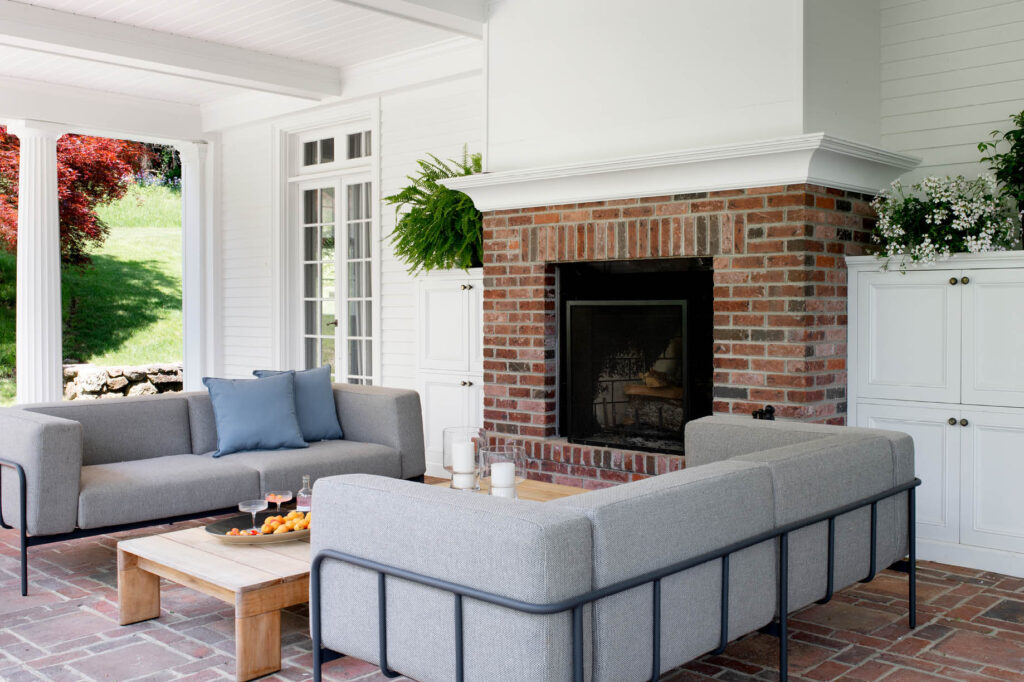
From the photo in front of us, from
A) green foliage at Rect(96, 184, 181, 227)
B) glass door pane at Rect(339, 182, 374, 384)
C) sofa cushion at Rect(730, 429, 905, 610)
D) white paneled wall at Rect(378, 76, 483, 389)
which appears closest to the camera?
sofa cushion at Rect(730, 429, 905, 610)

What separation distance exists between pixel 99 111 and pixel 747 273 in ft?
19.6

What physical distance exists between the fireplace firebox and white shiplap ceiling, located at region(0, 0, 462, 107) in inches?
82.6

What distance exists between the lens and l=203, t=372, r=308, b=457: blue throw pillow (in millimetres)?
5055

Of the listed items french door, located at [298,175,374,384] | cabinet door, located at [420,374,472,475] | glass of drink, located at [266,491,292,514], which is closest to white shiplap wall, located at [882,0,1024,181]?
cabinet door, located at [420,374,472,475]

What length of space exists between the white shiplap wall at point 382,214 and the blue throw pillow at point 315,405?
3.46 ft

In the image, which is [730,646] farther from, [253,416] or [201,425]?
[201,425]

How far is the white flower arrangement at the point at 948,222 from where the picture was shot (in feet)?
14.0

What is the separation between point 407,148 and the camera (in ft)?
23.1

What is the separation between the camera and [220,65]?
6875mm

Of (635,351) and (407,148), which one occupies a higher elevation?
(407,148)

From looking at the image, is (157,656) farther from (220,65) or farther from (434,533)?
(220,65)

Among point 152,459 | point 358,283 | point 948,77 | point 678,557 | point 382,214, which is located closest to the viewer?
point 678,557

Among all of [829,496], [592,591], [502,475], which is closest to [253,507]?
[502,475]

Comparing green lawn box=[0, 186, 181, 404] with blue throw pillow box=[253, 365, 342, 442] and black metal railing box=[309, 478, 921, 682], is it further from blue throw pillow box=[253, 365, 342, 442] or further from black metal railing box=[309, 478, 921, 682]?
black metal railing box=[309, 478, 921, 682]
